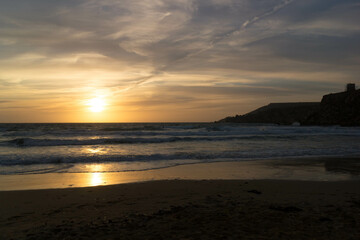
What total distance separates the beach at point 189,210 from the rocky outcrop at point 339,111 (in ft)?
162

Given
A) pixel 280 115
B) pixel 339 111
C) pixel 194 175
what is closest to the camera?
pixel 194 175

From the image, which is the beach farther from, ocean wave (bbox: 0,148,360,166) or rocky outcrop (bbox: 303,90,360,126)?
rocky outcrop (bbox: 303,90,360,126)

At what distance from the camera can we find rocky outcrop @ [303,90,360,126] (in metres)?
52.3

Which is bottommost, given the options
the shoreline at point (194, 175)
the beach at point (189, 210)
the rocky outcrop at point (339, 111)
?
the shoreline at point (194, 175)

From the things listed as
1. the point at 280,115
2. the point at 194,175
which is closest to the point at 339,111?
the point at 280,115

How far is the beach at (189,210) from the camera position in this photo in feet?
13.9

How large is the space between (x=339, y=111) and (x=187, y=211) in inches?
2326

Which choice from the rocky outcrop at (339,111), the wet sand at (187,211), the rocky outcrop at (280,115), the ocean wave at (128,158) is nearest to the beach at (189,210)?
the wet sand at (187,211)

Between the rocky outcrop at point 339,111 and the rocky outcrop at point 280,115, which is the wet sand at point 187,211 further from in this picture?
the rocky outcrop at point 280,115

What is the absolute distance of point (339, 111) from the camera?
56.1m

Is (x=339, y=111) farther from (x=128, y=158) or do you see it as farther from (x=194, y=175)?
(x=194, y=175)

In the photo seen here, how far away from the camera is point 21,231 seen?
448 centimetres

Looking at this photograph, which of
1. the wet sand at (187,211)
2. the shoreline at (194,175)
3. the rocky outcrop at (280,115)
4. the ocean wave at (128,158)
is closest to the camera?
the wet sand at (187,211)

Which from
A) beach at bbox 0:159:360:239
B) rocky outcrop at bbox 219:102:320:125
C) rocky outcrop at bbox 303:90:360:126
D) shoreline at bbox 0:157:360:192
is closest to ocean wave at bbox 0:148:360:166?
shoreline at bbox 0:157:360:192
